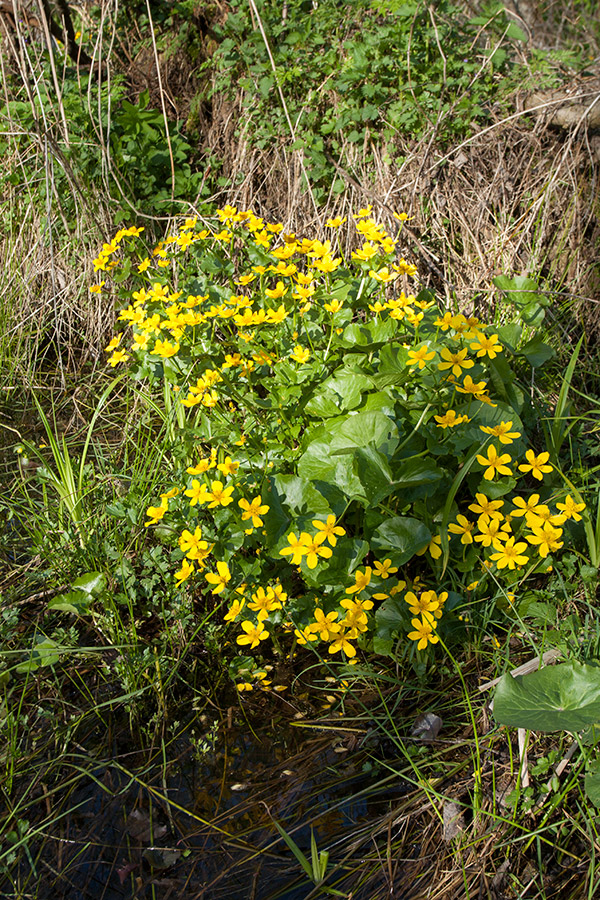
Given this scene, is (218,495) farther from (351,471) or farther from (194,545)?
(351,471)

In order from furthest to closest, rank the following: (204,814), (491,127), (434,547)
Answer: (491,127), (434,547), (204,814)

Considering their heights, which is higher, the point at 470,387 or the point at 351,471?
the point at 470,387

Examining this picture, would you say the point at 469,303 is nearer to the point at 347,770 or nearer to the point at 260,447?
the point at 260,447

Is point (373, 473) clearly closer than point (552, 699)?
No

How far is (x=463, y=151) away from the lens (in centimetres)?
297

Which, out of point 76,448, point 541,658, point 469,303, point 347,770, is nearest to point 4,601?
point 76,448

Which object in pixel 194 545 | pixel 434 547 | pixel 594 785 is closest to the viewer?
pixel 594 785

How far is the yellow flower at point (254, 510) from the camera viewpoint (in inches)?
59.2

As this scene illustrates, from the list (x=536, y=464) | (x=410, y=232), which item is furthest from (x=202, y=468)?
(x=410, y=232)

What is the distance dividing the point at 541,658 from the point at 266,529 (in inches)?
27.7

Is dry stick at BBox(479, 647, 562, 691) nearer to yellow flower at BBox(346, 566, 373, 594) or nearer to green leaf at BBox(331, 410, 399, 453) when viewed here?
yellow flower at BBox(346, 566, 373, 594)

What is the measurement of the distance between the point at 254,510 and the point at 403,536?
371mm

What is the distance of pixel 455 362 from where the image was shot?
1.63m

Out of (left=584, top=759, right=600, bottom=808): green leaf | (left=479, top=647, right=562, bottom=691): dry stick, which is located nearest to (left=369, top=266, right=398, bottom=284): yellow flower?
(left=479, top=647, right=562, bottom=691): dry stick
